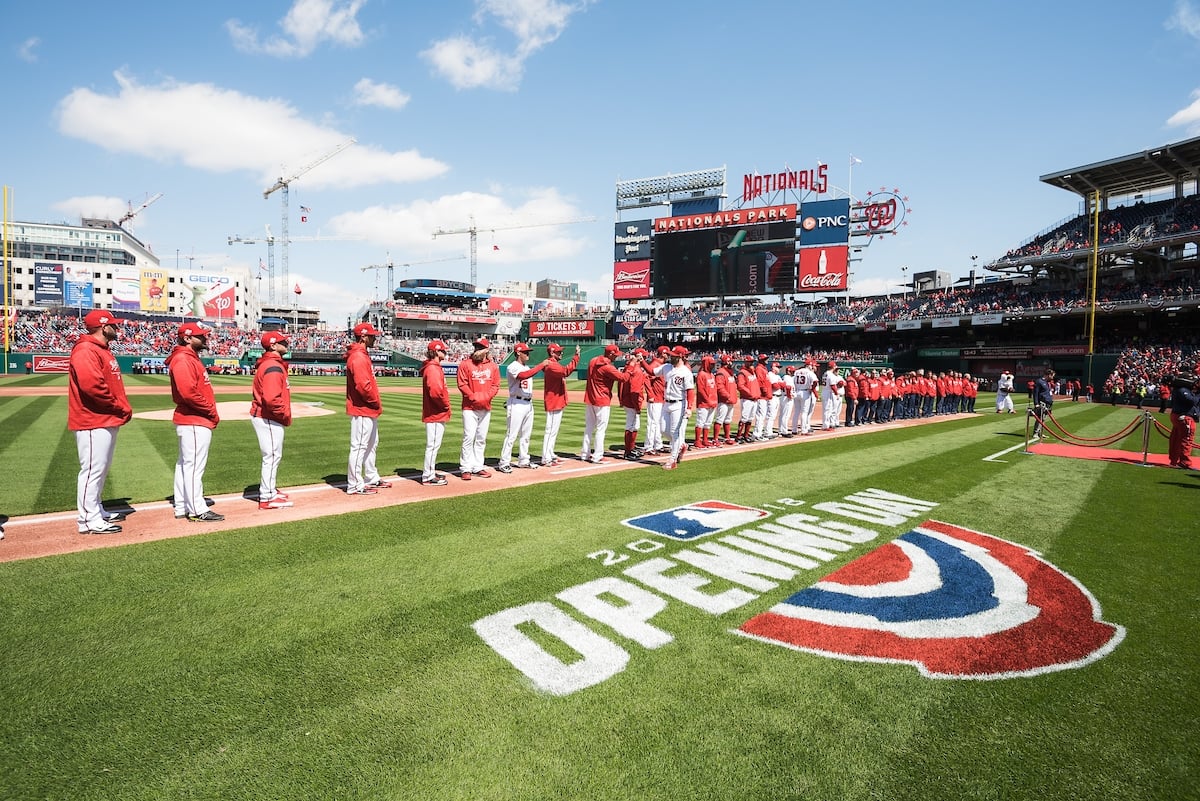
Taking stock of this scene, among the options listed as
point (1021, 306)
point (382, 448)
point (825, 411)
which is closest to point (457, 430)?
point (382, 448)

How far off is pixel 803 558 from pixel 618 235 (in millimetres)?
56393

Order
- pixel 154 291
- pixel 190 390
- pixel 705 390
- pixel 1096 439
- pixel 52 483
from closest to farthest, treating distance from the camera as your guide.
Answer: pixel 190 390 → pixel 52 483 → pixel 705 390 → pixel 1096 439 → pixel 154 291

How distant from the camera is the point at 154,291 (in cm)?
7000

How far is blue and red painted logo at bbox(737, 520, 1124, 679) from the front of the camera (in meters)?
3.38

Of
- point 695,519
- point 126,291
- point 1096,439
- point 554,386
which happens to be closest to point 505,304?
point 126,291

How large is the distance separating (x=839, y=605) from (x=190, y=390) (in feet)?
20.9

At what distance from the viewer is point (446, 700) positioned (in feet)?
9.12

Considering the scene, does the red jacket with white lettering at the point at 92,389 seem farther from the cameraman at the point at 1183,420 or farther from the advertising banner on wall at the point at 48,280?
the advertising banner on wall at the point at 48,280

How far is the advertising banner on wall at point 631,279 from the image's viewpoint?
187ft

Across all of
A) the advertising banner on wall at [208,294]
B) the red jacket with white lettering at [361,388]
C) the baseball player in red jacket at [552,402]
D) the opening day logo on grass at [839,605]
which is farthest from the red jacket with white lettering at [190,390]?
the advertising banner on wall at [208,294]

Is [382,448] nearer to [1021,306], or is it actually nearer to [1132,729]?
[1132,729]

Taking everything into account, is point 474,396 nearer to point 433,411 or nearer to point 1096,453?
point 433,411

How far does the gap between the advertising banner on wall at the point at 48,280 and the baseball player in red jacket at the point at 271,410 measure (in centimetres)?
8304

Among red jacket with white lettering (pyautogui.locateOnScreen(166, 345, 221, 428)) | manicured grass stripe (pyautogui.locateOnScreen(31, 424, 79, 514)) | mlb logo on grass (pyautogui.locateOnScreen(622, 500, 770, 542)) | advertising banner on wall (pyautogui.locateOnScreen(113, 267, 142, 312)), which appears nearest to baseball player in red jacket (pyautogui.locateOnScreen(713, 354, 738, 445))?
mlb logo on grass (pyautogui.locateOnScreen(622, 500, 770, 542))
